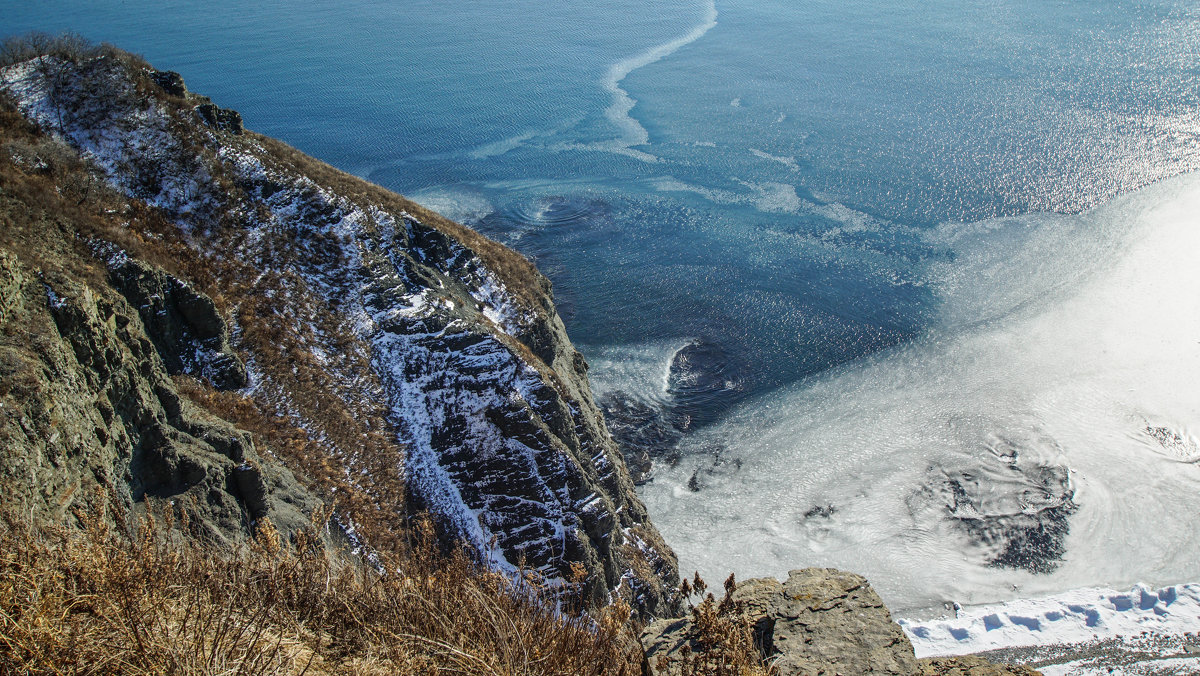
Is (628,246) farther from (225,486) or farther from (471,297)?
(225,486)

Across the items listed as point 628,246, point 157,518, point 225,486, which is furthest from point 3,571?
point 628,246

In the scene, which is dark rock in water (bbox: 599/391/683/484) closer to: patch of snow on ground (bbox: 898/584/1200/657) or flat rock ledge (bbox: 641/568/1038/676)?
patch of snow on ground (bbox: 898/584/1200/657)

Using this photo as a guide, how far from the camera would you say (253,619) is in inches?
287

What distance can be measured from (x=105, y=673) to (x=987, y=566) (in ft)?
106

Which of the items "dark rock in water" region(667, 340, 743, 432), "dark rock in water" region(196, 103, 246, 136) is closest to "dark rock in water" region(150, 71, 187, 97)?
"dark rock in water" region(196, 103, 246, 136)

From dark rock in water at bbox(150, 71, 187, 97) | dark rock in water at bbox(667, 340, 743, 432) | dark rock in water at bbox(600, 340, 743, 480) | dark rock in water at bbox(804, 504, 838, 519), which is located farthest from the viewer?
dark rock in water at bbox(667, 340, 743, 432)

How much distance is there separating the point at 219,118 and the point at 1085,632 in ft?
129

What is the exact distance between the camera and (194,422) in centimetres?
1761

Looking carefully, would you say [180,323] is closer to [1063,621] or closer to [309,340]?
[309,340]

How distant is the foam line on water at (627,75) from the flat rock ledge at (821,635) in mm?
58974

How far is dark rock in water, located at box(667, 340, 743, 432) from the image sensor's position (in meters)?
38.4

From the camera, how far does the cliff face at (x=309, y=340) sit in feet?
57.1

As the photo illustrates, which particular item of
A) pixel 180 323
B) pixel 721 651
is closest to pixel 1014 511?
pixel 721 651

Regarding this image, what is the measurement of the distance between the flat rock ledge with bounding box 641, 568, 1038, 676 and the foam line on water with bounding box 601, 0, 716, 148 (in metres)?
59.0
